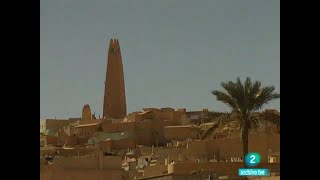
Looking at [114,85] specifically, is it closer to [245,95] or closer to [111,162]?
[111,162]

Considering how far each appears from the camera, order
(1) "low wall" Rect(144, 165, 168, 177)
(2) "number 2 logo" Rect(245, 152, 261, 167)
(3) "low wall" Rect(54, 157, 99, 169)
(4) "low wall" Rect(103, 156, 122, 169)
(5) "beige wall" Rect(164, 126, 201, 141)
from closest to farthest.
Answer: (3) "low wall" Rect(54, 157, 99, 169), (2) "number 2 logo" Rect(245, 152, 261, 167), (4) "low wall" Rect(103, 156, 122, 169), (1) "low wall" Rect(144, 165, 168, 177), (5) "beige wall" Rect(164, 126, 201, 141)

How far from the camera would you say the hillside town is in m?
15.4

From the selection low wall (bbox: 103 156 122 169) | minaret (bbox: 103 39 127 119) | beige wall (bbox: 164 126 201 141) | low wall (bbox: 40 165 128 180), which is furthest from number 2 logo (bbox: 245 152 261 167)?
minaret (bbox: 103 39 127 119)

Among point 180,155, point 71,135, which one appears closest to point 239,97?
point 180,155

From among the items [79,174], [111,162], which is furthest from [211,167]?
[79,174]

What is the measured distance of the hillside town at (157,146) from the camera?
15351 millimetres

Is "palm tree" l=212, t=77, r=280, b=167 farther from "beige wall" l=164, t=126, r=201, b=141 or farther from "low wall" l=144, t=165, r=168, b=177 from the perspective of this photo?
"beige wall" l=164, t=126, r=201, b=141

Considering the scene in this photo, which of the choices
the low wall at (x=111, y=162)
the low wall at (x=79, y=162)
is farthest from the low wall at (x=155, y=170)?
the low wall at (x=79, y=162)

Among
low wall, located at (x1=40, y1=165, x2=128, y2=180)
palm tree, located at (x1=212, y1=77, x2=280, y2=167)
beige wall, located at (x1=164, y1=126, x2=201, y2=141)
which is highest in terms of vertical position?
palm tree, located at (x1=212, y1=77, x2=280, y2=167)

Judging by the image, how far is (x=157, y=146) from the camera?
28.8m

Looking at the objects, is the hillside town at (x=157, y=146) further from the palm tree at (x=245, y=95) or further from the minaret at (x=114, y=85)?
the minaret at (x=114, y=85)

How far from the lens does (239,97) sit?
13.1 m

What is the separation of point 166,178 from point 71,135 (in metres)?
18.8
